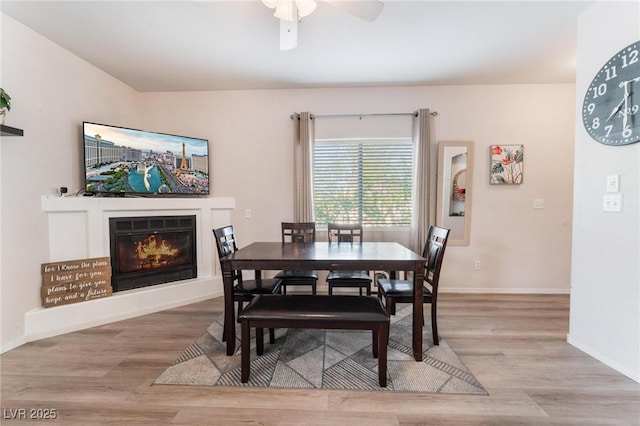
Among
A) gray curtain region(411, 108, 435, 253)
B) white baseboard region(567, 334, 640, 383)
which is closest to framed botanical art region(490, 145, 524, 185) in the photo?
gray curtain region(411, 108, 435, 253)

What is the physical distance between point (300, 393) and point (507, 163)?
3.52m

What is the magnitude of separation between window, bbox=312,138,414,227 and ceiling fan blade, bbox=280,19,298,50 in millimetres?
1698

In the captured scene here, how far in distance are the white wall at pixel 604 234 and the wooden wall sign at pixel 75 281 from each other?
169 inches

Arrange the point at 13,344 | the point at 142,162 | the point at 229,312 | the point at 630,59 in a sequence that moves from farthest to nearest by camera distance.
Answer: the point at 142,162 → the point at 13,344 → the point at 229,312 → the point at 630,59

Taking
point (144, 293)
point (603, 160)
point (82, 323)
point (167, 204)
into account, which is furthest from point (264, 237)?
point (603, 160)

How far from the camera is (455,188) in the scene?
3.46 m

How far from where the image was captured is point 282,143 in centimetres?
360

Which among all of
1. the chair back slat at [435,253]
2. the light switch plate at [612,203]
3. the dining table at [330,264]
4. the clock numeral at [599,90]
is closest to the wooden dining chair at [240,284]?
the dining table at [330,264]

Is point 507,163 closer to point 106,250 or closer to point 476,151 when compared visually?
point 476,151

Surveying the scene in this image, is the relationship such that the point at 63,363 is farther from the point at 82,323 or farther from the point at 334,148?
the point at 334,148

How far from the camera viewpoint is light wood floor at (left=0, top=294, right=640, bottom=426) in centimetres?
146

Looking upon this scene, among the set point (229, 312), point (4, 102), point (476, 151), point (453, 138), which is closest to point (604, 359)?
point (476, 151)

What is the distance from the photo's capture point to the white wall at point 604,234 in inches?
70.5

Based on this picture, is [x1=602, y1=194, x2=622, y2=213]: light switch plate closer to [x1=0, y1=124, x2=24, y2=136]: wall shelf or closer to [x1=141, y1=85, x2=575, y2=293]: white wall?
[x1=141, y1=85, x2=575, y2=293]: white wall
